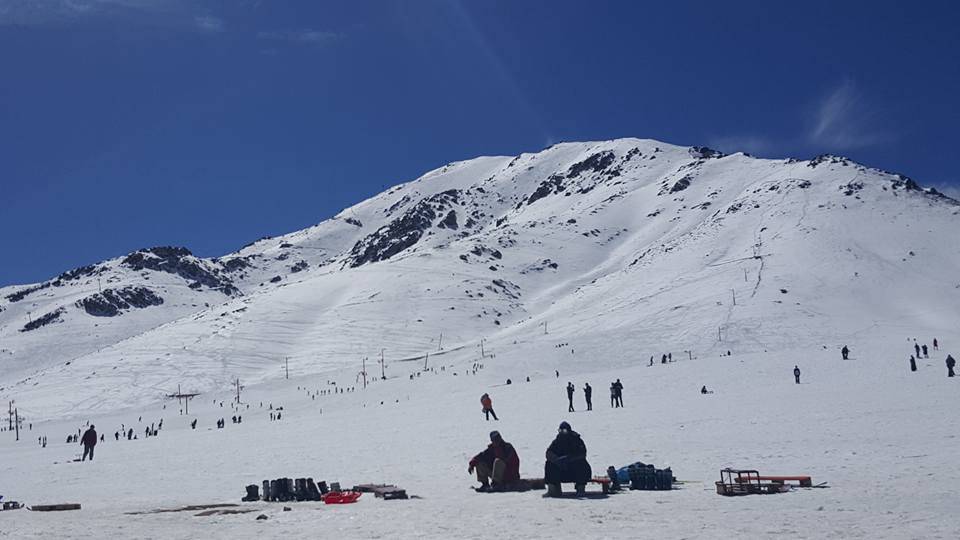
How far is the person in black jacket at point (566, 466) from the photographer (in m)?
13.5

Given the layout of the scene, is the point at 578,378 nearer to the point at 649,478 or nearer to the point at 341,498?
the point at 649,478

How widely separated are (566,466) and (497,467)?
156 centimetres

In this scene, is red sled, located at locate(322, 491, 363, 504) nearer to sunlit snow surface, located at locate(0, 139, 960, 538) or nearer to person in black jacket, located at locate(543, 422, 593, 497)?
sunlit snow surface, located at locate(0, 139, 960, 538)

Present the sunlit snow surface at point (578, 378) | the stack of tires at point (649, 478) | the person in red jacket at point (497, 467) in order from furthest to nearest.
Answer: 1. the person in red jacket at point (497, 467)
2. the stack of tires at point (649, 478)
3. the sunlit snow surface at point (578, 378)

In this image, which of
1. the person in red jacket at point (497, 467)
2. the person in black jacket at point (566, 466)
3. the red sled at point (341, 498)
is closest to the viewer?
the person in black jacket at point (566, 466)

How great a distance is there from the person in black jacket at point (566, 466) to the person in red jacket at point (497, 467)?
3.36 ft

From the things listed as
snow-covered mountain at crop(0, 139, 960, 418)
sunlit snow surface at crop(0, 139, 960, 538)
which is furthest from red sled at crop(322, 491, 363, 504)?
snow-covered mountain at crop(0, 139, 960, 418)

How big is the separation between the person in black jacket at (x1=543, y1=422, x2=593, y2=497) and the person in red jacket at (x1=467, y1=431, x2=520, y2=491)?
1025mm

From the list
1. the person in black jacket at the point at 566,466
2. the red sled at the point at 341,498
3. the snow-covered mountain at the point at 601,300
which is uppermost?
the snow-covered mountain at the point at 601,300

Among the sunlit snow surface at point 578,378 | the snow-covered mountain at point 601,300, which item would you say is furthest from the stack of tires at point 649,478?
the snow-covered mountain at point 601,300

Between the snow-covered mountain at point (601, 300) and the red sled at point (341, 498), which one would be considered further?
the snow-covered mountain at point (601, 300)

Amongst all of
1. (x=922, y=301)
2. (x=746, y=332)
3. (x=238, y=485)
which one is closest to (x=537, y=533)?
(x=238, y=485)

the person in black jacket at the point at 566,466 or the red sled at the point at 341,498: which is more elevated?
the person in black jacket at the point at 566,466

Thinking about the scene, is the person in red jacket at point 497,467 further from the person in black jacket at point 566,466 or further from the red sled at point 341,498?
the red sled at point 341,498
